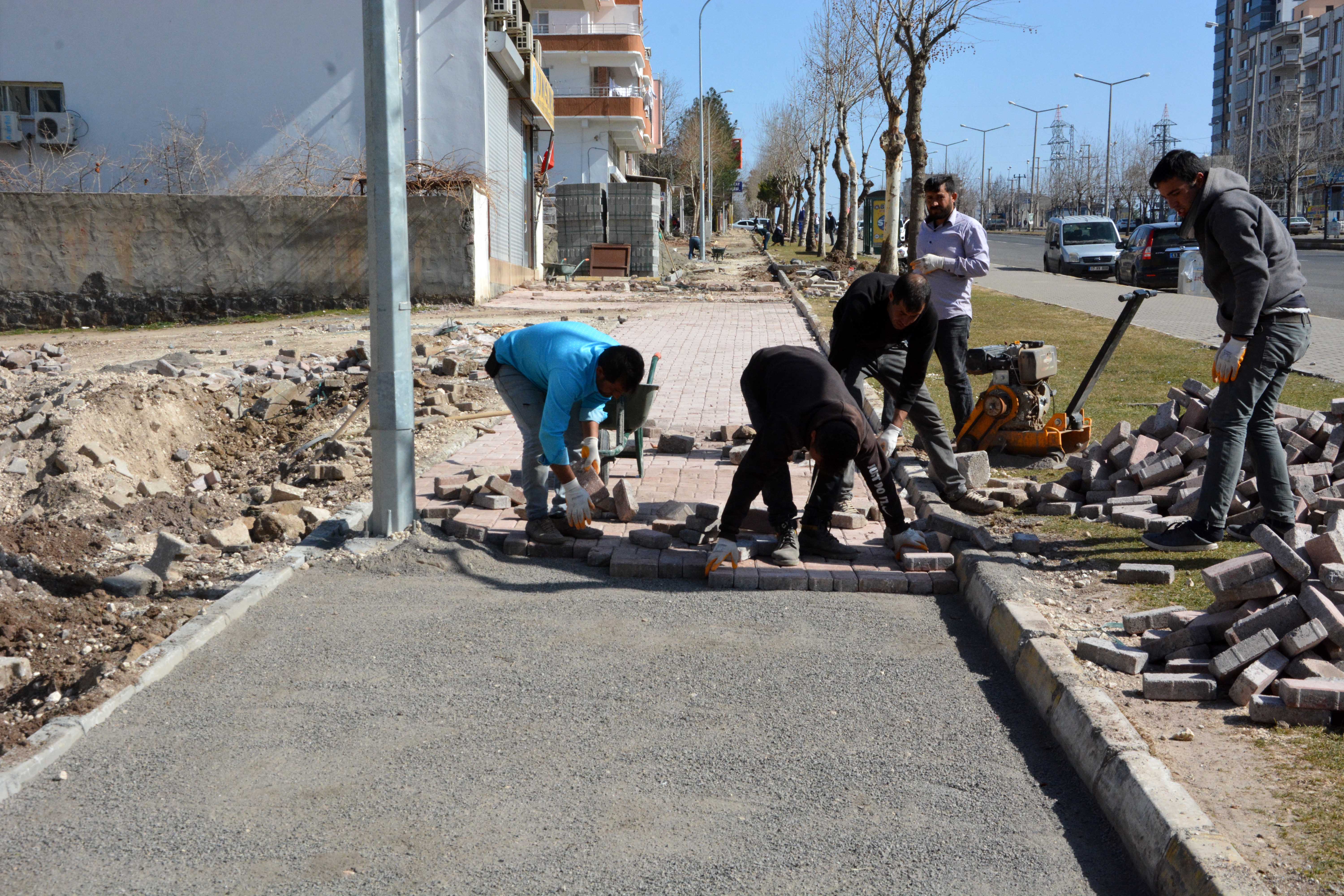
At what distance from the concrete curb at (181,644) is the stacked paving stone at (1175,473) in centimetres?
406

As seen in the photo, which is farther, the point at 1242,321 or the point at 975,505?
the point at 975,505

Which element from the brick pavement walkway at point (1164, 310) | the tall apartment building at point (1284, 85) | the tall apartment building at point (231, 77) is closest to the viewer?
the brick pavement walkway at point (1164, 310)

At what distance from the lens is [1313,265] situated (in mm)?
32781

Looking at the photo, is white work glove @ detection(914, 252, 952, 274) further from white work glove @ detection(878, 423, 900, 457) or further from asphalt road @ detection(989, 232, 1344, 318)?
asphalt road @ detection(989, 232, 1344, 318)

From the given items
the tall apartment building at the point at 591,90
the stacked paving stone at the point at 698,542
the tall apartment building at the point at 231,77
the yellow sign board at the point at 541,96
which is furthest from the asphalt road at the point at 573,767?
the tall apartment building at the point at 591,90

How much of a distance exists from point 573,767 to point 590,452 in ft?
8.48

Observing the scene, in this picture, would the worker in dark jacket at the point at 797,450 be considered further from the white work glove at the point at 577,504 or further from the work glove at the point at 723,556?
the white work glove at the point at 577,504

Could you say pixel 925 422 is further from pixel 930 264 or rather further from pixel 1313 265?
pixel 1313 265

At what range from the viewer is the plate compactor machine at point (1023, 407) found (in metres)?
7.46

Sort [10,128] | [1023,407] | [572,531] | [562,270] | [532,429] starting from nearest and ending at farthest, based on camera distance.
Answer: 1. [532,429]
2. [572,531]
3. [1023,407]
4. [10,128]
5. [562,270]

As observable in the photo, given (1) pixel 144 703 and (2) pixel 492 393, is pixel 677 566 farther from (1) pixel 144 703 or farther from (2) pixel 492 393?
(2) pixel 492 393

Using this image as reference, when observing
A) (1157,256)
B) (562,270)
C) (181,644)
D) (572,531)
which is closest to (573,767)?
(181,644)

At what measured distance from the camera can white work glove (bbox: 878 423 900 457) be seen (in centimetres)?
613

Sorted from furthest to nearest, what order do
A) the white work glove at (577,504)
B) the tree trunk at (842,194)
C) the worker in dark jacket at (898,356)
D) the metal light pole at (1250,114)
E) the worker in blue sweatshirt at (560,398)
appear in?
the metal light pole at (1250,114)
the tree trunk at (842,194)
the worker in dark jacket at (898,356)
the white work glove at (577,504)
the worker in blue sweatshirt at (560,398)
